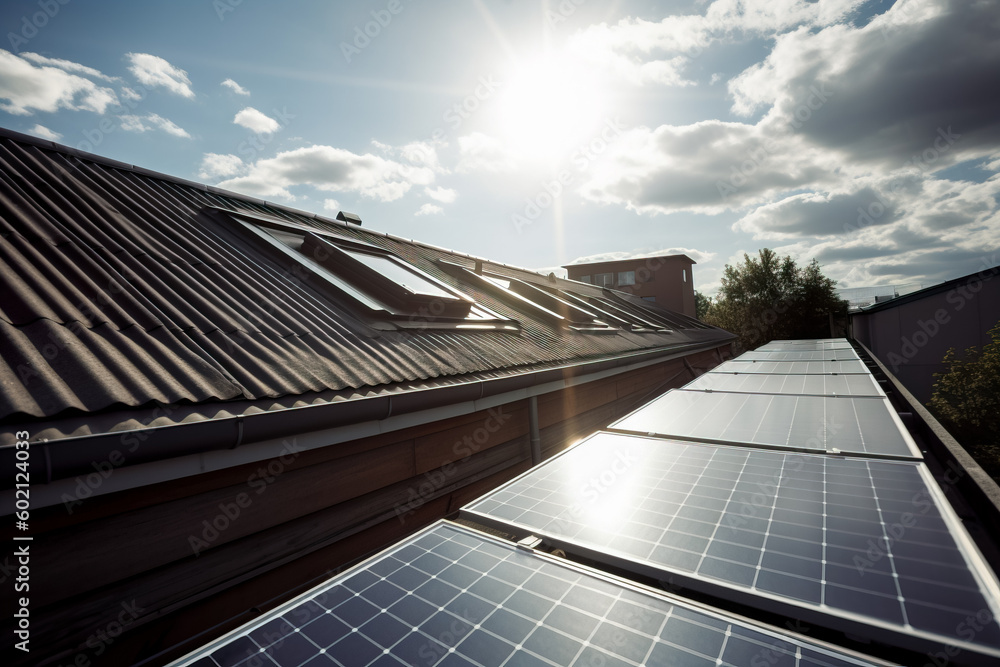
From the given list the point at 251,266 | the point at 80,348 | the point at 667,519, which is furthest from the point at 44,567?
the point at 251,266

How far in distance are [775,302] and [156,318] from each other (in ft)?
142

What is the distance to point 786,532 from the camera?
5.64 feet

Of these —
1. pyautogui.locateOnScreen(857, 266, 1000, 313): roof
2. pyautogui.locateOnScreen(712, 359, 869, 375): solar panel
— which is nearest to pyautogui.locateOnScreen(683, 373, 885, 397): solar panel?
pyautogui.locateOnScreen(712, 359, 869, 375): solar panel

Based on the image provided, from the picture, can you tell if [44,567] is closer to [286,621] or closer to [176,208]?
[286,621]

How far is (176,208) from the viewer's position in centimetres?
532

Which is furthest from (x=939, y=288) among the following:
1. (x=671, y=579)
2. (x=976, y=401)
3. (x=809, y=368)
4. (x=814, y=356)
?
(x=671, y=579)

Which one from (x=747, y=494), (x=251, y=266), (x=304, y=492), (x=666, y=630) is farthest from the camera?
(x=251, y=266)

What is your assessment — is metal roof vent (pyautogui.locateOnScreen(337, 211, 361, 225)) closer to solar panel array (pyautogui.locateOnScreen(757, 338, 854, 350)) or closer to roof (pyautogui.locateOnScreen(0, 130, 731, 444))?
roof (pyautogui.locateOnScreen(0, 130, 731, 444))

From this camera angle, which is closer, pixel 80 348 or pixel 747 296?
pixel 80 348

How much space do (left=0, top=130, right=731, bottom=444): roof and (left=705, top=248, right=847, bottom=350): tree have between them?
37.6 meters

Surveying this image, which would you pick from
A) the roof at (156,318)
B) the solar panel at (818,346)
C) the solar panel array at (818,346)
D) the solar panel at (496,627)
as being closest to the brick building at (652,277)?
the solar panel array at (818,346)

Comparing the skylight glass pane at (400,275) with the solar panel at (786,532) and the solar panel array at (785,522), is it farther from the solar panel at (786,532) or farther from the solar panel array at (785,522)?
the solar panel at (786,532)

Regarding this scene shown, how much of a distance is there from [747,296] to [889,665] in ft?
144

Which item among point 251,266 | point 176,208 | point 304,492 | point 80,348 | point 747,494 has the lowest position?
point 304,492
